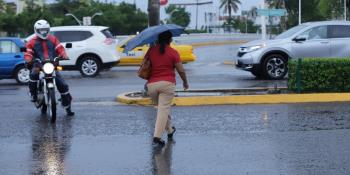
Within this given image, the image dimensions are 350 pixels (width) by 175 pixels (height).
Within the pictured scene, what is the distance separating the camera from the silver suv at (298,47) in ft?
57.1

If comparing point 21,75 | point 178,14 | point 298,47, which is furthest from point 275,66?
point 178,14

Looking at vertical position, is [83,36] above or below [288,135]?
above

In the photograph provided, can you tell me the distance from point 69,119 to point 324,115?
4.25 meters

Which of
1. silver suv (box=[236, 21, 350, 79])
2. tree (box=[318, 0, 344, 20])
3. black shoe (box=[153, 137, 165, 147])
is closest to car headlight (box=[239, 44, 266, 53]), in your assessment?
silver suv (box=[236, 21, 350, 79])

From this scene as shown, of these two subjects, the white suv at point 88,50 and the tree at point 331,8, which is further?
the tree at point 331,8

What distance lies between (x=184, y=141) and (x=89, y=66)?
12.8 meters

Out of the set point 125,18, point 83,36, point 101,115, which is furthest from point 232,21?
point 101,115

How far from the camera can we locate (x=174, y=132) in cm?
934

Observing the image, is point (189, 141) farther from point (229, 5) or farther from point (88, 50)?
point (229, 5)

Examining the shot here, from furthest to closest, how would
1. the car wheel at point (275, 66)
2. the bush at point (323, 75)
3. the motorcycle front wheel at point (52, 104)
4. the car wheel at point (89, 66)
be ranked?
the car wheel at point (89, 66) → the car wheel at point (275, 66) → the bush at point (323, 75) → the motorcycle front wheel at point (52, 104)

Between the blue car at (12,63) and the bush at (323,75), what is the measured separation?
8354 millimetres

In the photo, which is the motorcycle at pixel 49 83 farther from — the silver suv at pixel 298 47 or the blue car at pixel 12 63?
the silver suv at pixel 298 47

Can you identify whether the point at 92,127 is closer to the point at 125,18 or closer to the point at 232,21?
the point at 125,18

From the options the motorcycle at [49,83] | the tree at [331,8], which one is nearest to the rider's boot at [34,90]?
the motorcycle at [49,83]
